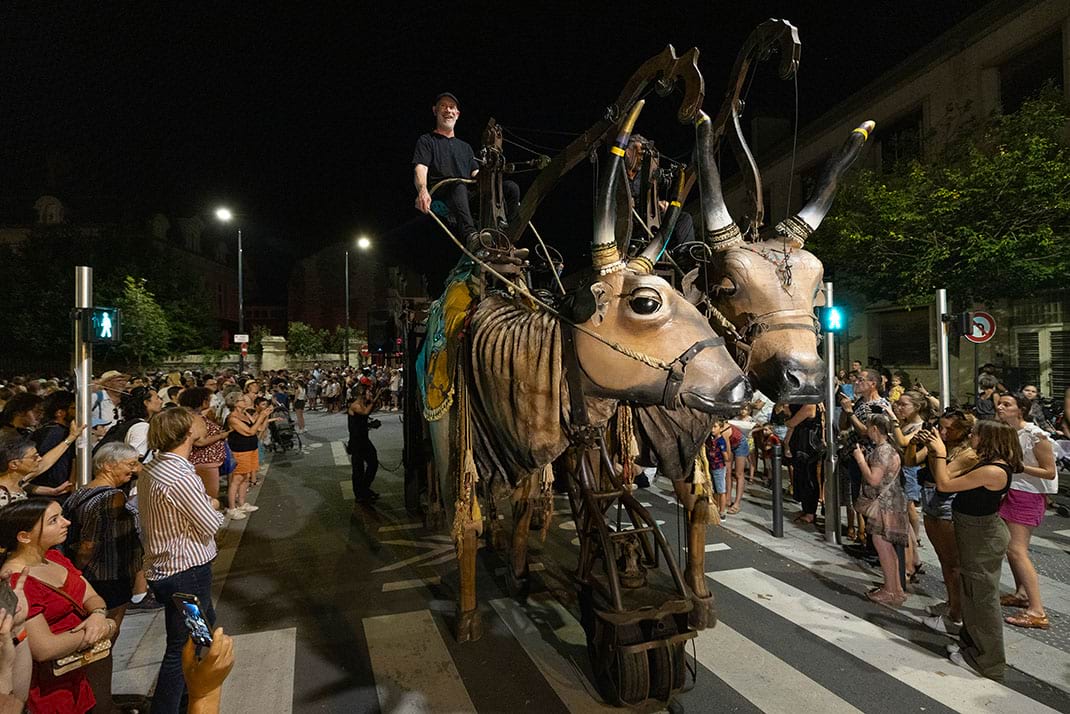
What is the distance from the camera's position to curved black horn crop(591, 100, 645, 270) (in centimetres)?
Result: 312

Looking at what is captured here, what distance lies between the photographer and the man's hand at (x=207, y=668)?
1.81 m

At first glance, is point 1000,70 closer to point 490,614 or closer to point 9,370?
point 490,614

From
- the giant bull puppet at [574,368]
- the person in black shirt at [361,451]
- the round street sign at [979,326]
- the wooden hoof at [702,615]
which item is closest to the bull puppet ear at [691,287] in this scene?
the giant bull puppet at [574,368]

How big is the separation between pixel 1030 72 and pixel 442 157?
20468mm

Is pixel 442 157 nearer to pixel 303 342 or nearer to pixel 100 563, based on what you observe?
pixel 100 563

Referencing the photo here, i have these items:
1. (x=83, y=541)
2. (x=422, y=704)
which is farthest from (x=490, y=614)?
(x=83, y=541)

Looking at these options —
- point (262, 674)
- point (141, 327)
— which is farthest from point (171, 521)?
Answer: point (141, 327)

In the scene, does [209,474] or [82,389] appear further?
[209,474]

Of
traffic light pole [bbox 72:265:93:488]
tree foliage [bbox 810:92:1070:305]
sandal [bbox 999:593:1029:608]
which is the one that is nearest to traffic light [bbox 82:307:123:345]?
traffic light pole [bbox 72:265:93:488]

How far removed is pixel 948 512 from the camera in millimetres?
4660

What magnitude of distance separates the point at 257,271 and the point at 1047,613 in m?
59.6

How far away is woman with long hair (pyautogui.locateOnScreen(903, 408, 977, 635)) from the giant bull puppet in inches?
97.3

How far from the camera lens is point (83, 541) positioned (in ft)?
11.4

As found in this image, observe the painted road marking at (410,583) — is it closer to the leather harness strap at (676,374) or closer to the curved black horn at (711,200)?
the leather harness strap at (676,374)
